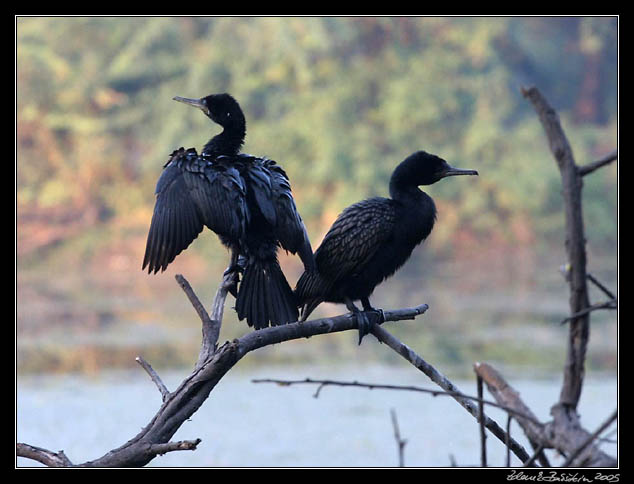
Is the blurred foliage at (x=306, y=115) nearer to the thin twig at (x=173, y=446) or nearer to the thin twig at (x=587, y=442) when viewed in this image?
the thin twig at (x=173, y=446)

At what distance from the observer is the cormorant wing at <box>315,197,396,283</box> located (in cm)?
343

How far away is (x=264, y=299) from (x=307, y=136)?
14724 mm

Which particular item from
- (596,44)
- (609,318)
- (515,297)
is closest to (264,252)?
(609,318)

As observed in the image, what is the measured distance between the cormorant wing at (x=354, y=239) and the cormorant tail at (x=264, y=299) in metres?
0.16

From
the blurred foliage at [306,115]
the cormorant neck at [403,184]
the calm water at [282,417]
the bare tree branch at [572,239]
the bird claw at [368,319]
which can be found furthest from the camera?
the blurred foliage at [306,115]

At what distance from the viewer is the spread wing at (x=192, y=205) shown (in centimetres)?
323

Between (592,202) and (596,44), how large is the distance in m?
3.56

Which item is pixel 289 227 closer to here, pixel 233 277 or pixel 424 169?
pixel 233 277

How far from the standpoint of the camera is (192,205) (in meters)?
3.33

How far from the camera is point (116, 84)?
63.5ft

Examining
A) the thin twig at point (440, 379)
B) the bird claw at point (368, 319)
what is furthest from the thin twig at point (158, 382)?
the bird claw at point (368, 319)

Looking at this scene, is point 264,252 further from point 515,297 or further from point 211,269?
point 211,269

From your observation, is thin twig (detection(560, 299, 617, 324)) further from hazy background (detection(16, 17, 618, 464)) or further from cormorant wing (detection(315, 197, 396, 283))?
hazy background (detection(16, 17, 618, 464))

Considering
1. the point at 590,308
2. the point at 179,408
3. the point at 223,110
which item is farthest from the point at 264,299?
the point at 590,308
